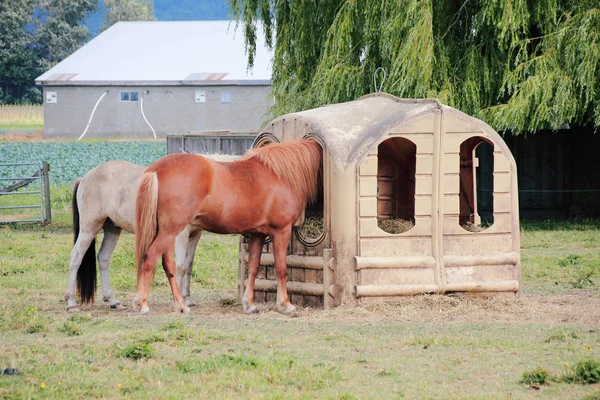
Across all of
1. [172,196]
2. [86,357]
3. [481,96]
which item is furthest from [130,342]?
[481,96]

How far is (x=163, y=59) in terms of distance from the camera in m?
42.6

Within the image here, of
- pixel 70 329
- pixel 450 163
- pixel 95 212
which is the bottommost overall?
pixel 70 329

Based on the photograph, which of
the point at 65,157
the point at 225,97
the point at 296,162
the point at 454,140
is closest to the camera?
the point at 296,162

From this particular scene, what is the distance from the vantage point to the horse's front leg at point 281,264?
29.8ft

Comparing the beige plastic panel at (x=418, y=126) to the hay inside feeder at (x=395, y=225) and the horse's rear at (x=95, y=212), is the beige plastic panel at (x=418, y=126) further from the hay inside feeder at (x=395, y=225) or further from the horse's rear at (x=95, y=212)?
the horse's rear at (x=95, y=212)

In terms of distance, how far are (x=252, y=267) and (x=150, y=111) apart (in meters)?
31.4

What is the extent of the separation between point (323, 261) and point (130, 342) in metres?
2.54

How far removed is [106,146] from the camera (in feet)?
112

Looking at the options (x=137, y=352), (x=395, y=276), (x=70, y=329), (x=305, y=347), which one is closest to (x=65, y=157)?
(x=395, y=276)

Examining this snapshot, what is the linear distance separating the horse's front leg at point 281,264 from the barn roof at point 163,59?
27612mm

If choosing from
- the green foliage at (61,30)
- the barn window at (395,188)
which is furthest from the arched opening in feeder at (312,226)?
the green foliage at (61,30)

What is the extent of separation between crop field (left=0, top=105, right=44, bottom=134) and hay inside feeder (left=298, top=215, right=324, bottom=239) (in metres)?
42.1

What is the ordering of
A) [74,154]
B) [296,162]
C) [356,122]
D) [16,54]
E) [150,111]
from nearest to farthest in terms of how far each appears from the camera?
[296,162]
[356,122]
[74,154]
[150,111]
[16,54]

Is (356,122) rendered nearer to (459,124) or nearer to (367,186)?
(367,186)
